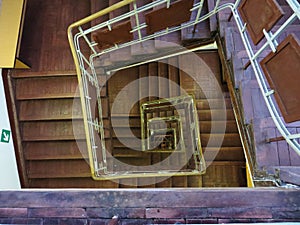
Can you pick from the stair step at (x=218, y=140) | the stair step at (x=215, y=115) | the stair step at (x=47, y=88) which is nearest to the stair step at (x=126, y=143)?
the stair step at (x=218, y=140)

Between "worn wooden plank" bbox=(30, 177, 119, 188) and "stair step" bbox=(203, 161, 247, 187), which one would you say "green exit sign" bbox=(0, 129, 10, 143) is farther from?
"stair step" bbox=(203, 161, 247, 187)

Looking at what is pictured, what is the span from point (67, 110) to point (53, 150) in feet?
2.04

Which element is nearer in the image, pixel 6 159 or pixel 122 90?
pixel 6 159

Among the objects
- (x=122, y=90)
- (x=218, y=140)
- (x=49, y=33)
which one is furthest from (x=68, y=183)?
(x=218, y=140)

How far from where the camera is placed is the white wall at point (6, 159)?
3051 mm

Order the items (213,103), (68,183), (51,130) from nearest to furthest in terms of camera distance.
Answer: (51,130), (68,183), (213,103)

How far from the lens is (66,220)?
95 centimetres

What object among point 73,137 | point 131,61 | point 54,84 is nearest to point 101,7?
point 131,61

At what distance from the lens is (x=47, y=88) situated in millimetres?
3209

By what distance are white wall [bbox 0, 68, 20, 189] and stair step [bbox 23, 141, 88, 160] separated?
0.21m

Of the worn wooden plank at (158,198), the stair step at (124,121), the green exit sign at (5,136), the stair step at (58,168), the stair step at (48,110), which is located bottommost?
the stair step at (58,168)

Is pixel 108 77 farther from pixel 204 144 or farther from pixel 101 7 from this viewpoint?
pixel 204 144

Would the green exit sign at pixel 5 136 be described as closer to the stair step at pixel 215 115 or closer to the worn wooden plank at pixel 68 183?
the worn wooden plank at pixel 68 183

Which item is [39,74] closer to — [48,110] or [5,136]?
[48,110]
